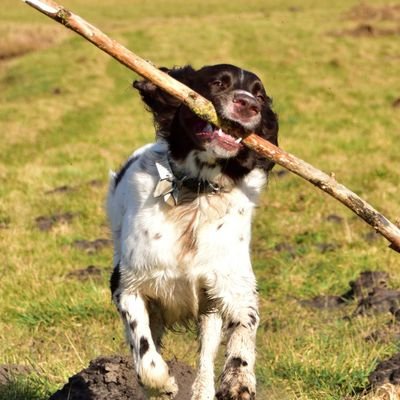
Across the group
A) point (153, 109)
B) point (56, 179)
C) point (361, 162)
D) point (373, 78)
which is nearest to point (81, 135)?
point (56, 179)

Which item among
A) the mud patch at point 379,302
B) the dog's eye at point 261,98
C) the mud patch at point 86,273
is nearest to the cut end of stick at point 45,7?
the dog's eye at point 261,98

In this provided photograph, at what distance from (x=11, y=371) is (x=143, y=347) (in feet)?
3.81

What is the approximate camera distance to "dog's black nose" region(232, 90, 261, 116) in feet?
13.0

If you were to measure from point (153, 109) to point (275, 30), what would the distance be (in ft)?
80.2

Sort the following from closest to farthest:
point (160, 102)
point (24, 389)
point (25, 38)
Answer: point (160, 102), point (24, 389), point (25, 38)

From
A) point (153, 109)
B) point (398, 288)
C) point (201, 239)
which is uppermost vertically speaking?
point (153, 109)

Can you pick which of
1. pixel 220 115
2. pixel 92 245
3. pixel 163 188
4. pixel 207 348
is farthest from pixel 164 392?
pixel 92 245

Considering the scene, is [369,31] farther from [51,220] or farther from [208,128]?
[208,128]

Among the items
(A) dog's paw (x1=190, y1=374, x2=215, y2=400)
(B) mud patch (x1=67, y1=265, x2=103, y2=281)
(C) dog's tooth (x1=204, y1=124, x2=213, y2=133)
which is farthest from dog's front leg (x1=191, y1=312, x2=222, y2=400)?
(B) mud patch (x1=67, y1=265, x2=103, y2=281)

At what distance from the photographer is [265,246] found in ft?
30.0

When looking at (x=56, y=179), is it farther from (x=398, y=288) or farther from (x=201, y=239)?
(x=201, y=239)

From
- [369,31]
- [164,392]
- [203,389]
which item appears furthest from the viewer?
[369,31]

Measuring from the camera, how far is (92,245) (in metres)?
9.17

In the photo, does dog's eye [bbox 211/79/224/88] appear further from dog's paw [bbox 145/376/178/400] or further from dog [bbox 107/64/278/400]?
dog's paw [bbox 145/376/178/400]
